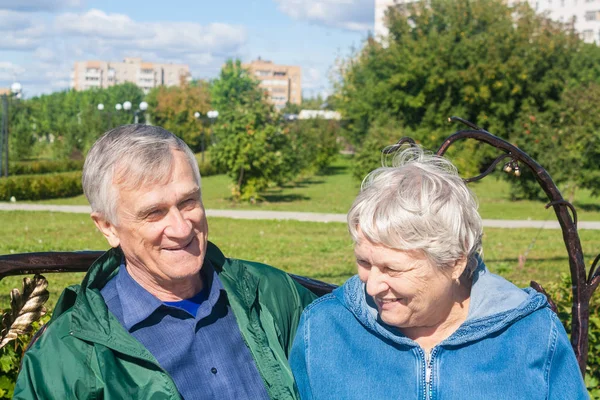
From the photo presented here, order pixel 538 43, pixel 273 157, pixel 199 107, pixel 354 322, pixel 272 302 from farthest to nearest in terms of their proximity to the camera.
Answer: pixel 199 107, pixel 538 43, pixel 273 157, pixel 272 302, pixel 354 322

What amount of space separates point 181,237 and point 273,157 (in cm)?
1523

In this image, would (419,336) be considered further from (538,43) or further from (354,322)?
(538,43)

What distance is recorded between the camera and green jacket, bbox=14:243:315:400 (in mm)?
1979

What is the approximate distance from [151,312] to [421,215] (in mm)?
843

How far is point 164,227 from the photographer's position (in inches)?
86.7

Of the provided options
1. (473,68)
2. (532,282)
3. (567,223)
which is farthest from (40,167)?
(532,282)

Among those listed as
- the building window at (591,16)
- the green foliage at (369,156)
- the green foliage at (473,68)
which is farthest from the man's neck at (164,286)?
the building window at (591,16)

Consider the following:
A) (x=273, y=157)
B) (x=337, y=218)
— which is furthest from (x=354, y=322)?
(x=273, y=157)

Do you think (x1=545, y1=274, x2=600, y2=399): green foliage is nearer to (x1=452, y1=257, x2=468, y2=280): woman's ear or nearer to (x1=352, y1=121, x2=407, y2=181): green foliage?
(x1=452, y1=257, x2=468, y2=280): woman's ear

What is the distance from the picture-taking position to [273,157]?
57.1ft

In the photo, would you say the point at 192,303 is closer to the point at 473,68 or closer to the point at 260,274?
the point at 260,274

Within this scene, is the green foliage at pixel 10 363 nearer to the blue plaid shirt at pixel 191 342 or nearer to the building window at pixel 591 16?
the blue plaid shirt at pixel 191 342

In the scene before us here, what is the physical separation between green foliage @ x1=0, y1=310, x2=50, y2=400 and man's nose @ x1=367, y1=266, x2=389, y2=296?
4.25 feet

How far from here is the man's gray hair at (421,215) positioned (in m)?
1.94
